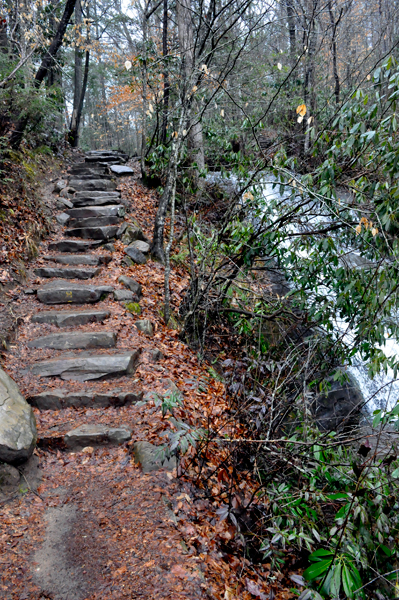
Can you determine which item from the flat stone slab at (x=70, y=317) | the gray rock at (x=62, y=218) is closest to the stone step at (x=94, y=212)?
the gray rock at (x=62, y=218)

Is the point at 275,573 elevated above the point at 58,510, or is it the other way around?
the point at 58,510

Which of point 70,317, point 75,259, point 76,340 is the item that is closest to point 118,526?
point 76,340

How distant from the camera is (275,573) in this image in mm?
3131

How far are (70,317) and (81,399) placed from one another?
5.50ft

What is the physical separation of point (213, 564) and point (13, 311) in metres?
4.26

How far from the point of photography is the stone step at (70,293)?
5.82 metres

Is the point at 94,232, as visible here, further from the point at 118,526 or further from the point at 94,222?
the point at 118,526

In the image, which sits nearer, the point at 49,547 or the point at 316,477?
the point at 49,547

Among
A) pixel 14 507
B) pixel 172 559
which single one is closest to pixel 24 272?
pixel 14 507

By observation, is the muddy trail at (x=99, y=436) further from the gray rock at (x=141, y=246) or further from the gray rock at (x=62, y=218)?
the gray rock at (x=62, y=218)

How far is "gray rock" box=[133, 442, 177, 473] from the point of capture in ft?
10.9

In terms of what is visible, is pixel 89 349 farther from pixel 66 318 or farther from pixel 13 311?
pixel 13 311

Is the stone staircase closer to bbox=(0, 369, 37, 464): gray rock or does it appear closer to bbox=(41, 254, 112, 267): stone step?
bbox=(41, 254, 112, 267): stone step

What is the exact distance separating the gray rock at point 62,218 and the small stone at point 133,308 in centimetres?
356
